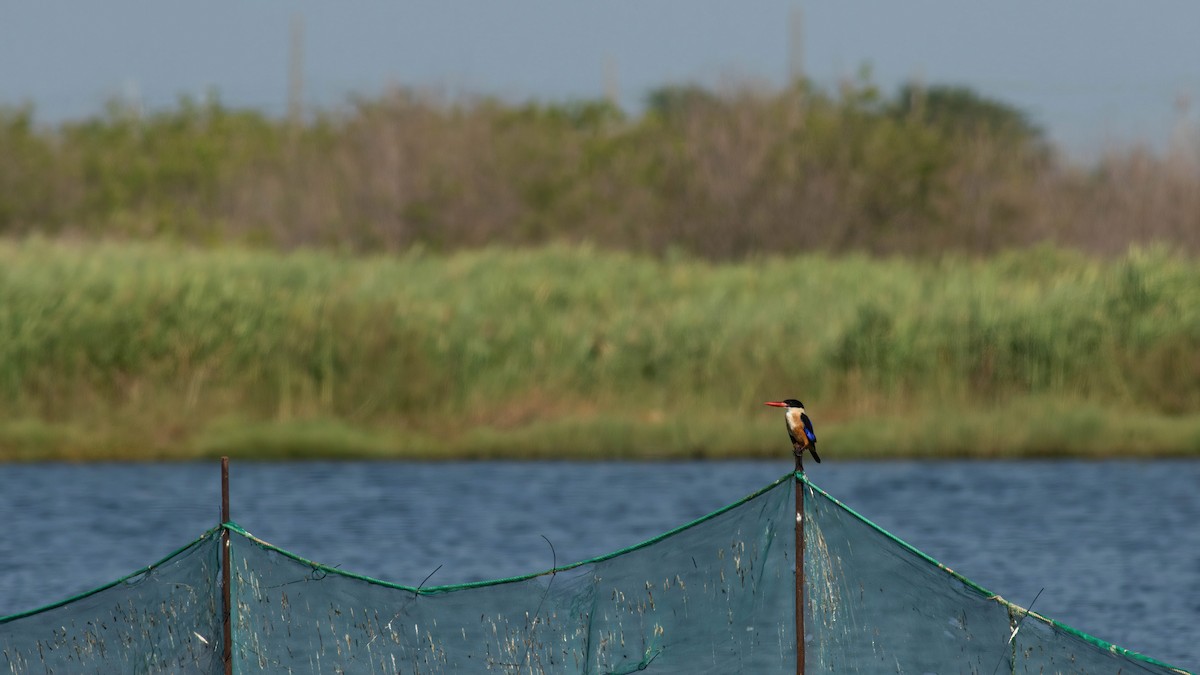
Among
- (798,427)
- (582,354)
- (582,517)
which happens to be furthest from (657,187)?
(798,427)

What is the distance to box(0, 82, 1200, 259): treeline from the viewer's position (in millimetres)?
42594

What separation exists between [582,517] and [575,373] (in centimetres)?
459

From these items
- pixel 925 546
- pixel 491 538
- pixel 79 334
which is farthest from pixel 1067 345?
pixel 79 334

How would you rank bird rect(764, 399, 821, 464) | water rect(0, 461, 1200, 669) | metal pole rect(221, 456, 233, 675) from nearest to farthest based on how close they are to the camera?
metal pole rect(221, 456, 233, 675), bird rect(764, 399, 821, 464), water rect(0, 461, 1200, 669)

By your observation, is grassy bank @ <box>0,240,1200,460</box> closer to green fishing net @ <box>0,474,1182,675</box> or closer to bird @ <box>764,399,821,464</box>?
bird @ <box>764,399,821,464</box>

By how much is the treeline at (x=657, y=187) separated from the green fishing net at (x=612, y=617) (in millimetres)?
32556

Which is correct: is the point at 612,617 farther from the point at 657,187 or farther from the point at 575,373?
the point at 657,187

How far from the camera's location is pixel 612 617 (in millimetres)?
10055

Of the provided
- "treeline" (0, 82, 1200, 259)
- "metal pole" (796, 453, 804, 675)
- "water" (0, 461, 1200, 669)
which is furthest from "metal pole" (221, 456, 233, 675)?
"treeline" (0, 82, 1200, 259)

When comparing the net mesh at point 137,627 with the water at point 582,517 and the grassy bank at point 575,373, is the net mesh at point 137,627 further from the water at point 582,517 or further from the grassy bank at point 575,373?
the grassy bank at point 575,373

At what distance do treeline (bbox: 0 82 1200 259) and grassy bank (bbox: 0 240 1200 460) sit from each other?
12663 millimetres

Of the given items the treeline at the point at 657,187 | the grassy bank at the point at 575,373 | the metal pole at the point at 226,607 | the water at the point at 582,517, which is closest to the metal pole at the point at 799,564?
the metal pole at the point at 226,607

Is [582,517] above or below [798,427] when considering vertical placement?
below

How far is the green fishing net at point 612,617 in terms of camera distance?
9852mm
